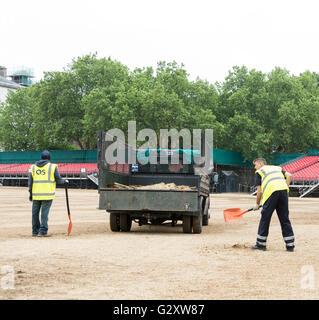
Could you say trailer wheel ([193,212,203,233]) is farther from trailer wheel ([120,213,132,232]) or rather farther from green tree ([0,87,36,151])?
green tree ([0,87,36,151])

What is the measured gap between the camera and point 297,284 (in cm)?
752

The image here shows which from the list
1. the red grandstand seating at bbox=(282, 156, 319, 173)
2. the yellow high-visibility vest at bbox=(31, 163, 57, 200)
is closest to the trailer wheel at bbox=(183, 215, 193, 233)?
the yellow high-visibility vest at bbox=(31, 163, 57, 200)

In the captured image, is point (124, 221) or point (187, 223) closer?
point (187, 223)

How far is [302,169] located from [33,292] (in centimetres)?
4932

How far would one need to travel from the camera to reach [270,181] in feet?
37.1

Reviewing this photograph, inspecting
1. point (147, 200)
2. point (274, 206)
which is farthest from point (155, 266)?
point (147, 200)

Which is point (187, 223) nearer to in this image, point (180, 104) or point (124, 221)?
point (124, 221)

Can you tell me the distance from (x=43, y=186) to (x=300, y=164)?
45606mm

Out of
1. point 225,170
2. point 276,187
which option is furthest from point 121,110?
point 276,187

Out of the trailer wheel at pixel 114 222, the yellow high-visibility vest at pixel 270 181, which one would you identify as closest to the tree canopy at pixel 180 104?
the trailer wheel at pixel 114 222

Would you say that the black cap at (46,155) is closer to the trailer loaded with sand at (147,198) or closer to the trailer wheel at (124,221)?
the trailer loaded with sand at (147,198)

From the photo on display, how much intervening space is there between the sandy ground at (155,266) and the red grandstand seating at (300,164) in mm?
40439
